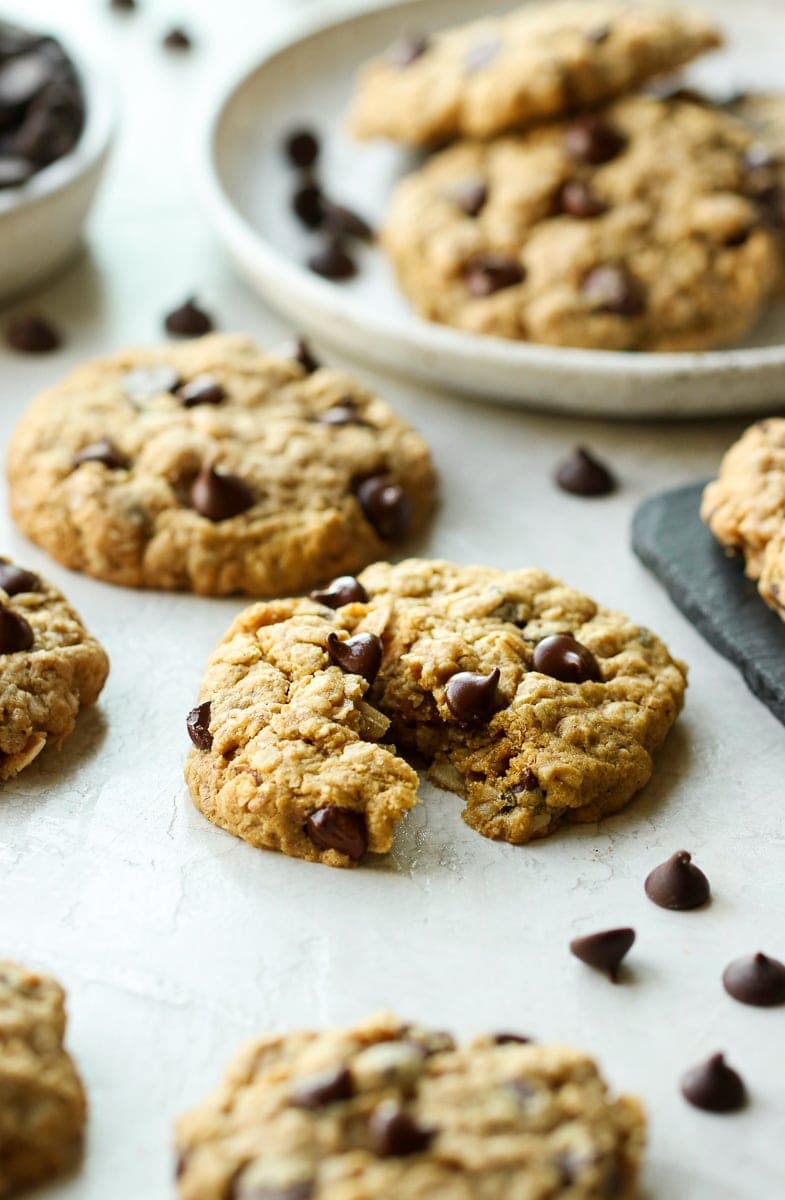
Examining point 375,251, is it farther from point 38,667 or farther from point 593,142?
point 38,667

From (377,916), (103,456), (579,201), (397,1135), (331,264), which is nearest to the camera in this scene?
(397,1135)

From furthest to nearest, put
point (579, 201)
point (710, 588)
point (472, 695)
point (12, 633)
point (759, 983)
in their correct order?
1. point (579, 201)
2. point (710, 588)
3. point (12, 633)
4. point (472, 695)
5. point (759, 983)

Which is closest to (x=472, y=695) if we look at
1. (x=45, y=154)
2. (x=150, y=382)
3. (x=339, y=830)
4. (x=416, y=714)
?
(x=416, y=714)

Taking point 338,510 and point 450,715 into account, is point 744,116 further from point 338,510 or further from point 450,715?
point 450,715

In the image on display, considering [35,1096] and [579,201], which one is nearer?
[35,1096]

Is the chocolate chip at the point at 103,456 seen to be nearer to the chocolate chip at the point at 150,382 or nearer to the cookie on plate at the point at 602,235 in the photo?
the chocolate chip at the point at 150,382

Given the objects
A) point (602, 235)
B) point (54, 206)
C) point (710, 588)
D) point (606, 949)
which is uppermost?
point (54, 206)
